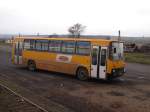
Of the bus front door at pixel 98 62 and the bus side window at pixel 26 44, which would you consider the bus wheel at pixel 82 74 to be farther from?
the bus side window at pixel 26 44

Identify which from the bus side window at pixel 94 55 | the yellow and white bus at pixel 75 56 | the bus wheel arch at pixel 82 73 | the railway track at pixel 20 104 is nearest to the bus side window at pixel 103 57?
the yellow and white bus at pixel 75 56

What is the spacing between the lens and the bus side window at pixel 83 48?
16989mm

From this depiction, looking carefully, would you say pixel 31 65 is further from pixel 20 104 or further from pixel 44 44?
pixel 20 104

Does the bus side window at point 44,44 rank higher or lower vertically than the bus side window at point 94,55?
higher

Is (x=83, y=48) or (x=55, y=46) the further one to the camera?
(x=55, y=46)

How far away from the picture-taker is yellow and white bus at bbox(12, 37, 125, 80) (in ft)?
52.8

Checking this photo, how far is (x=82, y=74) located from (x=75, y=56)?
1.22m

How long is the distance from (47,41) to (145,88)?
798 cm

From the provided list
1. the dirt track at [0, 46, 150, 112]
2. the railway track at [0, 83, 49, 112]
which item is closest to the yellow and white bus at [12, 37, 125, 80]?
the dirt track at [0, 46, 150, 112]

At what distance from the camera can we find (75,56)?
1769 centimetres

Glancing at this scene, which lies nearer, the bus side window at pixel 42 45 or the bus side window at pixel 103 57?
the bus side window at pixel 103 57

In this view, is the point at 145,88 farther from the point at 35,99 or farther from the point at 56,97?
the point at 35,99

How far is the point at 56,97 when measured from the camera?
1248 cm

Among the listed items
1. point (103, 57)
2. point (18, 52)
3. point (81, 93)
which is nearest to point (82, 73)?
point (103, 57)
